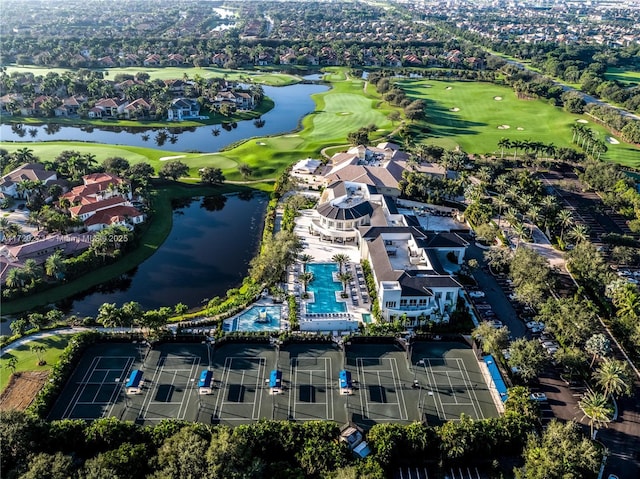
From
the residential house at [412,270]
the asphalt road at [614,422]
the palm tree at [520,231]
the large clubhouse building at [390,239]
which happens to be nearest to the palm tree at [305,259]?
the large clubhouse building at [390,239]

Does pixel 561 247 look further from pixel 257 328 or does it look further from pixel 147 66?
pixel 147 66

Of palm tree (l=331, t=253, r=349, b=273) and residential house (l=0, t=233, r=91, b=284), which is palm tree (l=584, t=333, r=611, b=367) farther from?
residential house (l=0, t=233, r=91, b=284)


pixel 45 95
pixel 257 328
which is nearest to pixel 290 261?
pixel 257 328

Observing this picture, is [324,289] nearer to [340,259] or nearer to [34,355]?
[340,259]

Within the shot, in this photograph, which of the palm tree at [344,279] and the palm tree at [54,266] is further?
the palm tree at [54,266]

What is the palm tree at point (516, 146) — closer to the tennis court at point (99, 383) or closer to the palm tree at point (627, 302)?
the palm tree at point (627, 302)
